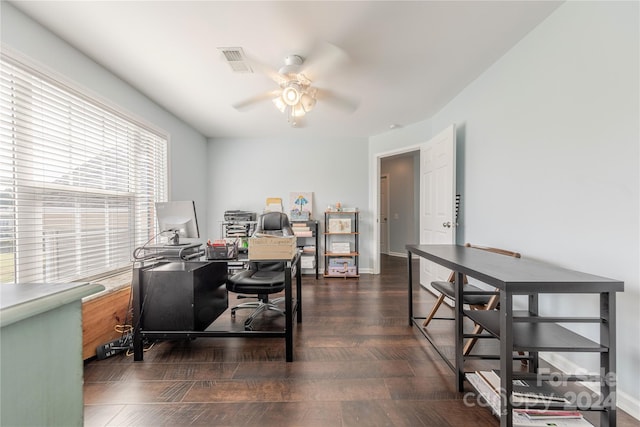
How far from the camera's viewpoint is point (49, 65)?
182 centimetres

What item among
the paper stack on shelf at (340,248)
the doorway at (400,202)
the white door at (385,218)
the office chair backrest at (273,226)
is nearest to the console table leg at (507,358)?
the office chair backrest at (273,226)

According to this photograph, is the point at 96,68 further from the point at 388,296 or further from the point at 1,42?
the point at 388,296

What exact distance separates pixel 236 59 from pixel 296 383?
2.41 metres

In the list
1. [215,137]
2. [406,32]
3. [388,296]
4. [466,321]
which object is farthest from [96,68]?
[466,321]

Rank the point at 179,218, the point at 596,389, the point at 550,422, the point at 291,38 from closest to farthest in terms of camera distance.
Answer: the point at 550,422 → the point at 596,389 → the point at 291,38 → the point at 179,218

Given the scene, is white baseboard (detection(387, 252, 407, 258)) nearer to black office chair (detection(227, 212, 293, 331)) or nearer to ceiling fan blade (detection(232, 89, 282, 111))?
black office chair (detection(227, 212, 293, 331))

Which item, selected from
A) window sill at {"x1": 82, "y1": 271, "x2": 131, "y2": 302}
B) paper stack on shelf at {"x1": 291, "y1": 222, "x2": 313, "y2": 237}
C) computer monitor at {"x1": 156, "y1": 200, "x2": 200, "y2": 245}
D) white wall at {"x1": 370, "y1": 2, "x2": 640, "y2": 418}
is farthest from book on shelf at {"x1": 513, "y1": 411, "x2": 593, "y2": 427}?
paper stack on shelf at {"x1": 291, "y1": 222, "x2": 313, "y2": 237}

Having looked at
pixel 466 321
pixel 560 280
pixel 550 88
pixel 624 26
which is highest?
pixel 624 26

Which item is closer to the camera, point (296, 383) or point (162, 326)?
point (296, 383)

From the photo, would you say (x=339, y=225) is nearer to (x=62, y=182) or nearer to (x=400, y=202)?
(x=400, y=202)

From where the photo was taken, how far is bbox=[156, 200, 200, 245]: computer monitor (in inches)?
89.7

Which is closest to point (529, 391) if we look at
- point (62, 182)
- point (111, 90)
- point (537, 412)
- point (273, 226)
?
point (537, 412)

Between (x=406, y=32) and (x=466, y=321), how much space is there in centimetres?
268

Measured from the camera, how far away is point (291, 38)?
186 cm
